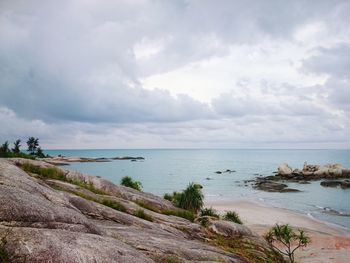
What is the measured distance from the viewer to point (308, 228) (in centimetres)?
4709

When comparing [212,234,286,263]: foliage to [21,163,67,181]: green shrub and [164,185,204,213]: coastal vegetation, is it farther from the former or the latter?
[21,163,67,181]: green shrub

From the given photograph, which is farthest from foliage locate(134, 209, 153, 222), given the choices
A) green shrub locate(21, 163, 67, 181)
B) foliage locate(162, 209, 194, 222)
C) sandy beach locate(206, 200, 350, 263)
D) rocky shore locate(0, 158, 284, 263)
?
sandy beach locate(206, 200, 350, 263)

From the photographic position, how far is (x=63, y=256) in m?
7.59

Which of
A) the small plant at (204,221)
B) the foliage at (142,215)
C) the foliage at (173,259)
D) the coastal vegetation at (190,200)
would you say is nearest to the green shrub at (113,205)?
the foliage at (142,215)

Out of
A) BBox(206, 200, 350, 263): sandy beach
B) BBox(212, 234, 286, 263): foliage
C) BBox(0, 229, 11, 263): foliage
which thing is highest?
BBox(0, 229, 11, 263): foliage

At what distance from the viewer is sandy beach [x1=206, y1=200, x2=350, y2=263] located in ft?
110

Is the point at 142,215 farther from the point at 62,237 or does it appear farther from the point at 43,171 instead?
the point at 62,237

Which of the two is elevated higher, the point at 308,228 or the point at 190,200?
the point at 190,200

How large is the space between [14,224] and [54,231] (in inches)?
44.0

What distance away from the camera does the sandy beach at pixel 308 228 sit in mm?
33438

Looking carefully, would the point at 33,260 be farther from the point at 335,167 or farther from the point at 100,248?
the point at 335,167

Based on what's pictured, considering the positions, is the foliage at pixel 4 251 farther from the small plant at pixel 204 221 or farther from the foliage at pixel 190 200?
the foliage at pixel 190 200

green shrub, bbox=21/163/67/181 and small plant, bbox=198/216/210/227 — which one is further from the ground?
green shrub, bbox=21/163/67/181

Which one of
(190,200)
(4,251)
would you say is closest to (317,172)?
(190,200)
